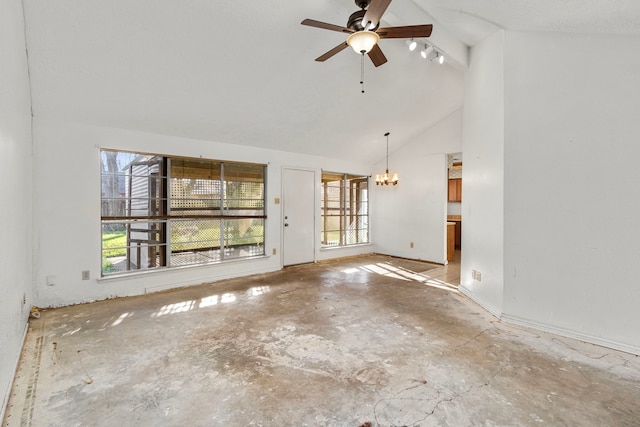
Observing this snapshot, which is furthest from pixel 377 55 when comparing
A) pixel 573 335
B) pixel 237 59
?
pixel 573 335

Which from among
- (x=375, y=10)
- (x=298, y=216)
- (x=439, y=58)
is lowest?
(x=298, y=216)

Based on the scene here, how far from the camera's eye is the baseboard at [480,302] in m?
3.28

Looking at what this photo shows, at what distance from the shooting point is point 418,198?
6.54m

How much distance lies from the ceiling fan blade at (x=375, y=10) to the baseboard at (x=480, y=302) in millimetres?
3229

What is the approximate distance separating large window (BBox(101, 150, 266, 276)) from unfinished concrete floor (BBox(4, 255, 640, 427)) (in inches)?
34.1

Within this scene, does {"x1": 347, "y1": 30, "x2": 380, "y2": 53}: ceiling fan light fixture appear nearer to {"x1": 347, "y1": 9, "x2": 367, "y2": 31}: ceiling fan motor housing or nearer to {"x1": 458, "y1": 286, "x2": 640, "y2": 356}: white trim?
{"x1": 347, "y1": 9, "x2": 367, "y2": 31}: ceiling fan motor housing

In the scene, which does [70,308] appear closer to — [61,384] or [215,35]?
[61,384]

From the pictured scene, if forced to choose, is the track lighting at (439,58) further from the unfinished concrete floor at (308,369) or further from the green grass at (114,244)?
the green grass at (114,244)

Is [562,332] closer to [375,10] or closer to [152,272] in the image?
[375,10]

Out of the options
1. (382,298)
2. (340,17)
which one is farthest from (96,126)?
(382,298)

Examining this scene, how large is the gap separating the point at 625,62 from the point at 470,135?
5.39 feet

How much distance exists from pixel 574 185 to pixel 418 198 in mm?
3780

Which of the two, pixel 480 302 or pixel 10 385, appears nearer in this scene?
pixel 10 385

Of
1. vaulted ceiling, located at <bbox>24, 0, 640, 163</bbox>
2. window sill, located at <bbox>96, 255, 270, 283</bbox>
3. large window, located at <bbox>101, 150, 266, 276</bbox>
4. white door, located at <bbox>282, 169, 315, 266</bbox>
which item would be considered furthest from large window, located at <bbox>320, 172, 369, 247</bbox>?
window sill, located at <bbox>96, 255, 270, 283</bbox>
